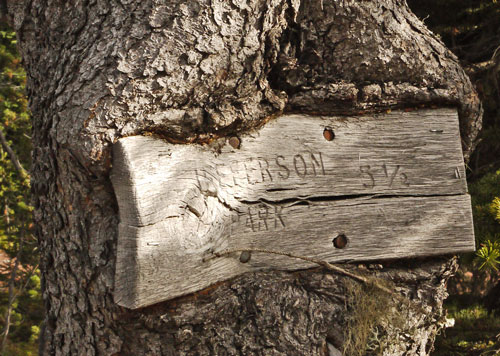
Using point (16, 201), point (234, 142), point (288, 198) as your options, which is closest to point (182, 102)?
point (234, 142)

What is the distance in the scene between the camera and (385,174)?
2.28m

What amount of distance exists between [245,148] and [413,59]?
0.85 metres

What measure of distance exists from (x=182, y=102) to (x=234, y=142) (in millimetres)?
270

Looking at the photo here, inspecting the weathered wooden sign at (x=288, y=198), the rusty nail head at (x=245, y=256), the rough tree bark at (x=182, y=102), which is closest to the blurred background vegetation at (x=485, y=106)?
the weathered wooden sign at (x=288, y=198)

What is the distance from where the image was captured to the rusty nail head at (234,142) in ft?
6.60

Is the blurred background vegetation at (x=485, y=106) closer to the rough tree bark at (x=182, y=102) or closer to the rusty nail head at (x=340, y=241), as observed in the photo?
the rusty nail head at (x=340, y=241)

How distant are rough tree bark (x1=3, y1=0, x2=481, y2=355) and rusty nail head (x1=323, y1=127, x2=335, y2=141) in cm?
8

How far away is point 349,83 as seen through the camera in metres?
2.20

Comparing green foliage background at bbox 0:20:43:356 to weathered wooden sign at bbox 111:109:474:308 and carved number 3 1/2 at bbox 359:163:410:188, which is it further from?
carved number 3 1/2 at bbox 359:163:410:188

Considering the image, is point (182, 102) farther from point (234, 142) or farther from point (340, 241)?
point (340, 241)

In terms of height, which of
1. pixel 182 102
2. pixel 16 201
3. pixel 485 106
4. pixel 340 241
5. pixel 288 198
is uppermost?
pixel 182 102

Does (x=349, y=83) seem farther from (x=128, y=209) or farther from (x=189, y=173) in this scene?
(x=128, y=209)

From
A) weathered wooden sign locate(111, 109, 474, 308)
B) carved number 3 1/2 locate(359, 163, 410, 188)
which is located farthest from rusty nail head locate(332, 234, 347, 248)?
carved number 3 1/2 locate(359, 163, 410, 188)

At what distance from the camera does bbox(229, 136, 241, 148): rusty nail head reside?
2.01 m
